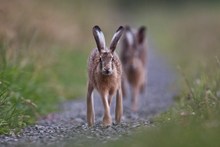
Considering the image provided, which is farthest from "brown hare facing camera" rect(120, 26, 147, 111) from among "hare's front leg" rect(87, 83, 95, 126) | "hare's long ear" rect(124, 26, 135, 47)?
"hare's front leg" rect(87, 83, 95, 126)

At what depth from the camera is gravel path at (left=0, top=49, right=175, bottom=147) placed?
7477 mm

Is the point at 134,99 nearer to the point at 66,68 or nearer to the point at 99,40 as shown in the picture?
the point at 66,68

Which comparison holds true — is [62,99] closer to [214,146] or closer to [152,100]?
[152,100]

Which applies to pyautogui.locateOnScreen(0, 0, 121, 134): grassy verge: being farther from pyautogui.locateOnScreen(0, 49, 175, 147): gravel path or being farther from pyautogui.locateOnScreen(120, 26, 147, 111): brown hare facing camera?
pyautogui.locateOnScreen(120, 26, 147, 111): brown hare facing camera

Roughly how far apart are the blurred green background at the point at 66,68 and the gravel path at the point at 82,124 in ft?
0.82

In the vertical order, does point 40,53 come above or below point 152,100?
above

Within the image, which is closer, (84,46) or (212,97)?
(212,97)

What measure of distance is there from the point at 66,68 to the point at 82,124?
516 cm

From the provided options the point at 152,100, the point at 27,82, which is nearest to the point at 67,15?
the point at 152,100

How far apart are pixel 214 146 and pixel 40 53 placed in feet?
22.0

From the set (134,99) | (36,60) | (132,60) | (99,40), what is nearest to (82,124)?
(99,40)

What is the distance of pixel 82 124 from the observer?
920 cm

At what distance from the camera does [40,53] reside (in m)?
12.1

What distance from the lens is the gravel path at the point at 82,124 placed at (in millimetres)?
7477
